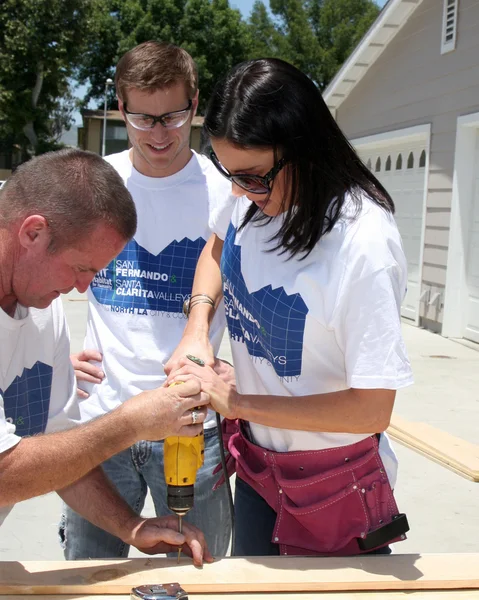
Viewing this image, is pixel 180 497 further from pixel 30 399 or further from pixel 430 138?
pixel 430 138

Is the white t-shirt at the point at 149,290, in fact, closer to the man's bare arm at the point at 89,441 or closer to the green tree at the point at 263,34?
the man's bare arm at the point at 89,441

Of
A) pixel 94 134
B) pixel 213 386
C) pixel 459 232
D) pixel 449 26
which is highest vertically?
pixel 94 134

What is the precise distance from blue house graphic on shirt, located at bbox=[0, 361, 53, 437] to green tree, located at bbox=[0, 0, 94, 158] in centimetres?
4205

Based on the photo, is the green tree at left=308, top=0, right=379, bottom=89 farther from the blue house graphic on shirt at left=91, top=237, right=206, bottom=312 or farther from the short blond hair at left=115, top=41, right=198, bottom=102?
the blue house graphic on shirt at left=91, top=237, right=206, bottom=312

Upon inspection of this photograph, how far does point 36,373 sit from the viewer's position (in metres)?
2.51

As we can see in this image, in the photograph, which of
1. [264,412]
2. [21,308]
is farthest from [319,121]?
[21,308]

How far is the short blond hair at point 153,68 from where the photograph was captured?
3.07 meters

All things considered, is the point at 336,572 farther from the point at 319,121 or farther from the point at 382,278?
the point at 319,121

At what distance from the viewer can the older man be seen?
2.02m

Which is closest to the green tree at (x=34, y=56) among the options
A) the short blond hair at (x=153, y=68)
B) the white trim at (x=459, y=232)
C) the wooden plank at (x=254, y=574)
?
the white trim at (x=459, y=232)

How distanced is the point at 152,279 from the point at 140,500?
888 mm

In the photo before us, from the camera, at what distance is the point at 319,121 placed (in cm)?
211

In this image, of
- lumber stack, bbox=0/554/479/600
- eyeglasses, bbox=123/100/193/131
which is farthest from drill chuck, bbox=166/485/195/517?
eyeglasses, bbox=123/100/193/131

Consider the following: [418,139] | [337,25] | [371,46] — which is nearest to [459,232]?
[418,139]
